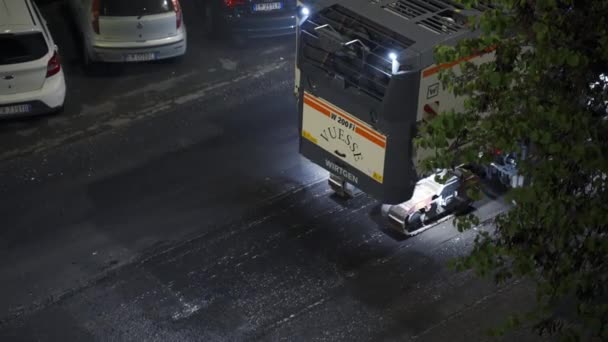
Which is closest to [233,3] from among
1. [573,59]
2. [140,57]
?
[140,57]

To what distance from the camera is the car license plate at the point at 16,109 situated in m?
15.7

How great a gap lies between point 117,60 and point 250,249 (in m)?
5.23

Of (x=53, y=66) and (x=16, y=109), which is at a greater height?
(x=53, y=66)

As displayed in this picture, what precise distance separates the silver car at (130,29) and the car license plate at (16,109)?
1.85 meters

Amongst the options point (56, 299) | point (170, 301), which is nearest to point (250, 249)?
point (170, 301)

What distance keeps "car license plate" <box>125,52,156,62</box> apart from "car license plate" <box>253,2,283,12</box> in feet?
6.66

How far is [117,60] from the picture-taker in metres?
17.3

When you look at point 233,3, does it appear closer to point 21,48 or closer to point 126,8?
point 126,8

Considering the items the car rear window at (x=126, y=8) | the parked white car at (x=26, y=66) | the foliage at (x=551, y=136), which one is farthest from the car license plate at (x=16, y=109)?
the foliage at (x=551, y=136)

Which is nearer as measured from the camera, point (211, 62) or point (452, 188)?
point (452, 188)

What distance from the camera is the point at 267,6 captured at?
18.5 metres

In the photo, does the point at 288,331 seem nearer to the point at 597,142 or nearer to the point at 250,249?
the point at 250,249

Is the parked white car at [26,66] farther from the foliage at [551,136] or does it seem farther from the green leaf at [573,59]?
the green leaf at [573,59]

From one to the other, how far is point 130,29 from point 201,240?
493 cm
